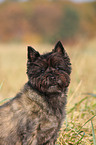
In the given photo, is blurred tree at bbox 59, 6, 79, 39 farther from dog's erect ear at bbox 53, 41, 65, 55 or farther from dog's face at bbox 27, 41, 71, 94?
dog's face at bbox 27, 41, 71, 94

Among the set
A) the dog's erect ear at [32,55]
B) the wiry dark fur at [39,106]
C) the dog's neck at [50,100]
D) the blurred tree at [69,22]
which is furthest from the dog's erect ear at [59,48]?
the blurred tree at [69,22]

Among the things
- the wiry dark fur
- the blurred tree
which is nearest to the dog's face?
the wiry dark fur

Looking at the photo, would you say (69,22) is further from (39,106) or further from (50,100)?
(39,106)

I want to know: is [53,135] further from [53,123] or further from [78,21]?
[78,21]

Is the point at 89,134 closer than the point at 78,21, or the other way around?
the point at 89,134

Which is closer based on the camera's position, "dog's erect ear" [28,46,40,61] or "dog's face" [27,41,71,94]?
"dog's face" [27,41,71,94]

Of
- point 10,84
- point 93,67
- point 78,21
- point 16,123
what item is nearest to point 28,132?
point 16,123

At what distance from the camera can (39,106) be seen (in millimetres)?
4090

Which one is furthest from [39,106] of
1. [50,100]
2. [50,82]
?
[50,82]

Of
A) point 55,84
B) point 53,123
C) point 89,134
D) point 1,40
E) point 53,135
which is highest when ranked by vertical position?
point 1,40

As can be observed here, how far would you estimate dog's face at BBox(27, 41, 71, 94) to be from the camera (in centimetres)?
392

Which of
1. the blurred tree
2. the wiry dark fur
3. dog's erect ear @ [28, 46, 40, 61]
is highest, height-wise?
the blurred tree

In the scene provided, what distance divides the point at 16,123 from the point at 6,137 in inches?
12.5

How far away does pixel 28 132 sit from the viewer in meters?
3.89
